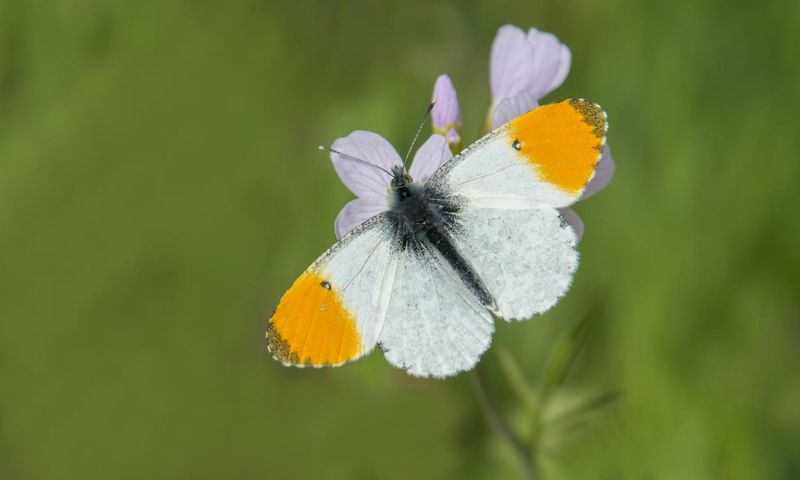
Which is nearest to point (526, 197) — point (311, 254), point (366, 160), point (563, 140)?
point (563, 140)

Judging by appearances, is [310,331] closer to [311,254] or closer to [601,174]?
[601,174]

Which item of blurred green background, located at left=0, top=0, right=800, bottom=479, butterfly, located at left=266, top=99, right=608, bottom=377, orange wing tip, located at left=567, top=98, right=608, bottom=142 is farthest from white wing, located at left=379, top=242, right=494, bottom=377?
blurred green background, located at left=0, top=0, right=800, bottom=479

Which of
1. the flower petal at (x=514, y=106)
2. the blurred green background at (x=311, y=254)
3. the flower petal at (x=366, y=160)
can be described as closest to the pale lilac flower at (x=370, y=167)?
the flower petal at (x=366, y=160)

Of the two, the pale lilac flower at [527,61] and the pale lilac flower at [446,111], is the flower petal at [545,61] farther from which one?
the pale lilac flower at [446,111]

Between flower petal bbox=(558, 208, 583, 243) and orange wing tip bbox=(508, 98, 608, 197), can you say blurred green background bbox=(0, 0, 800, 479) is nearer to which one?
flower petal bbox=(558, 208, 583, 243)

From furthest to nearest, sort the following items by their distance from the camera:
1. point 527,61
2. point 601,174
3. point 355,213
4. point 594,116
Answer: point 527,61
point 355,213
point 601,174
point 594,116

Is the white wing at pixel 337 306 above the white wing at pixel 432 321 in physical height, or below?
above
